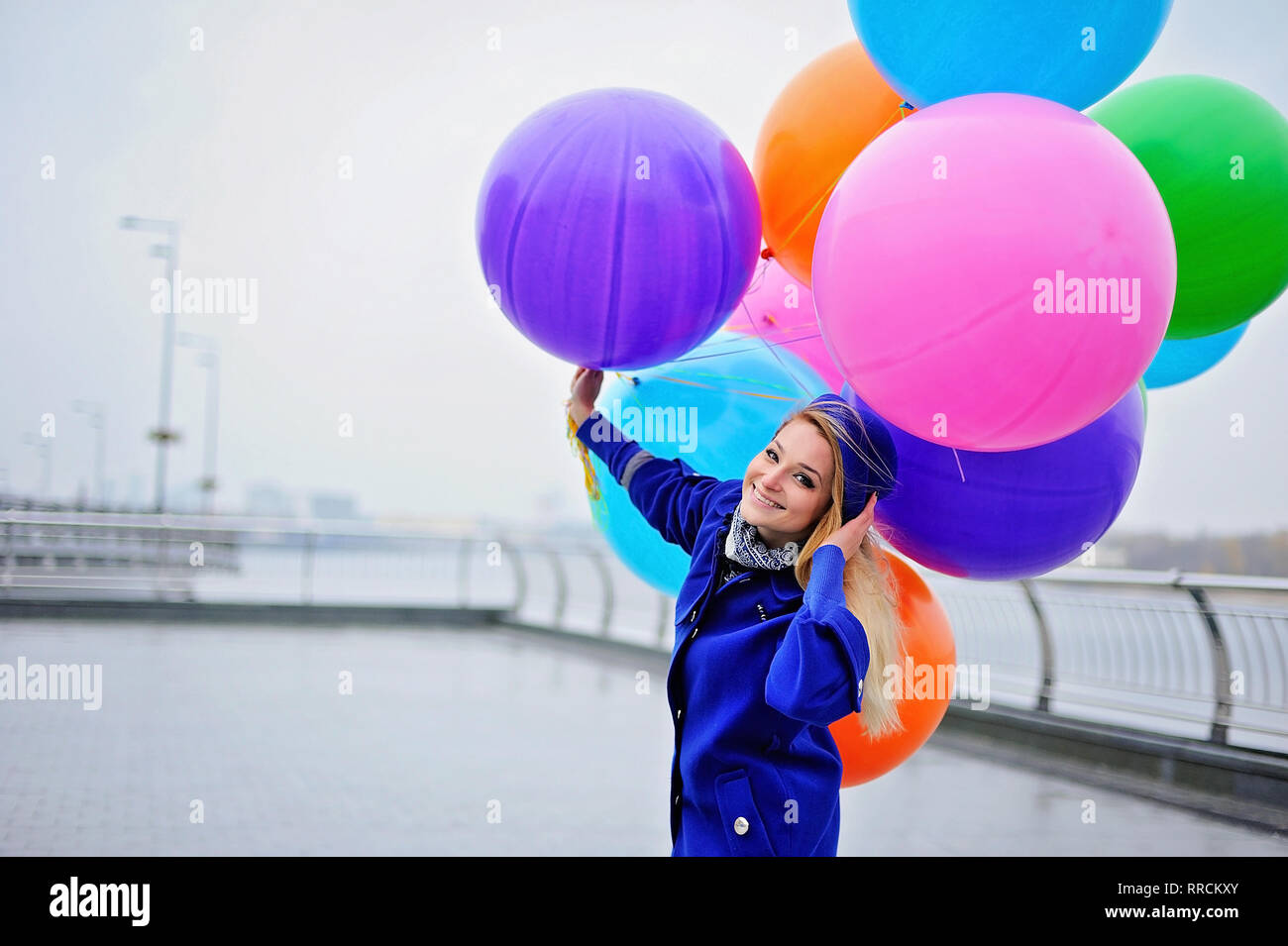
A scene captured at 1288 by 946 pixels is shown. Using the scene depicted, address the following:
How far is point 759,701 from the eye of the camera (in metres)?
2.30

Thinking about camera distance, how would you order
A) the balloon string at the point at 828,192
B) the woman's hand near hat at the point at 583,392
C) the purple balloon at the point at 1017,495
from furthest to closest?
the woman's hand near hat at the point at 583,392, the balloon string at the point at 828,192, the purple balloon at the point at 1017,495

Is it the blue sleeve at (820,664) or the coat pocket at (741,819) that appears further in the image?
the coat pocket at (741,819)

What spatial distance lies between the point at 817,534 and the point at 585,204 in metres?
0.94

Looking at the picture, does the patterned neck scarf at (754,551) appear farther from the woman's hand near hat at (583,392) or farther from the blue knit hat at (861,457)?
the woman's hand near hat at (583,392)

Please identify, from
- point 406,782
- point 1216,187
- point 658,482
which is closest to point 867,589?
point 658,482

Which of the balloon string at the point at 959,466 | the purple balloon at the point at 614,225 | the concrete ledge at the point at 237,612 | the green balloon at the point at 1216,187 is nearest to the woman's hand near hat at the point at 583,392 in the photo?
the purple balloon at the point at 614,225

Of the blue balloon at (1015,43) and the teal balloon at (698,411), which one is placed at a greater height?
the blue balloon at (1015,43)

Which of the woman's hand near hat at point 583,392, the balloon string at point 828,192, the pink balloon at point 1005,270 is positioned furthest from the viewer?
the woman's hand near hat at point 583,392

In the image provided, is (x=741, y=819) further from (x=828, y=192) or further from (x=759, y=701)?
(x=828, y=192)

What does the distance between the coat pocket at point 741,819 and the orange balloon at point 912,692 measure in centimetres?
46

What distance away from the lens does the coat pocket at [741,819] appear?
88.4 inches

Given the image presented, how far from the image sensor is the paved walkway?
5.22 m

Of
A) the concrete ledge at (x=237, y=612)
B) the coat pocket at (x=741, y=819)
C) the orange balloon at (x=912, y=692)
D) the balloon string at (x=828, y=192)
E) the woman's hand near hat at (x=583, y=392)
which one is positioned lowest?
the concrete ledge at (x=237, y=612)

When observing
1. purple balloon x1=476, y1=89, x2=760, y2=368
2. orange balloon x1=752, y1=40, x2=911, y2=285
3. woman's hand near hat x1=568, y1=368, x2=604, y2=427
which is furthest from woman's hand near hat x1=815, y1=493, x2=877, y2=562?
woman's hand near hat x1=568, y1=368, x2=604, y2=427
